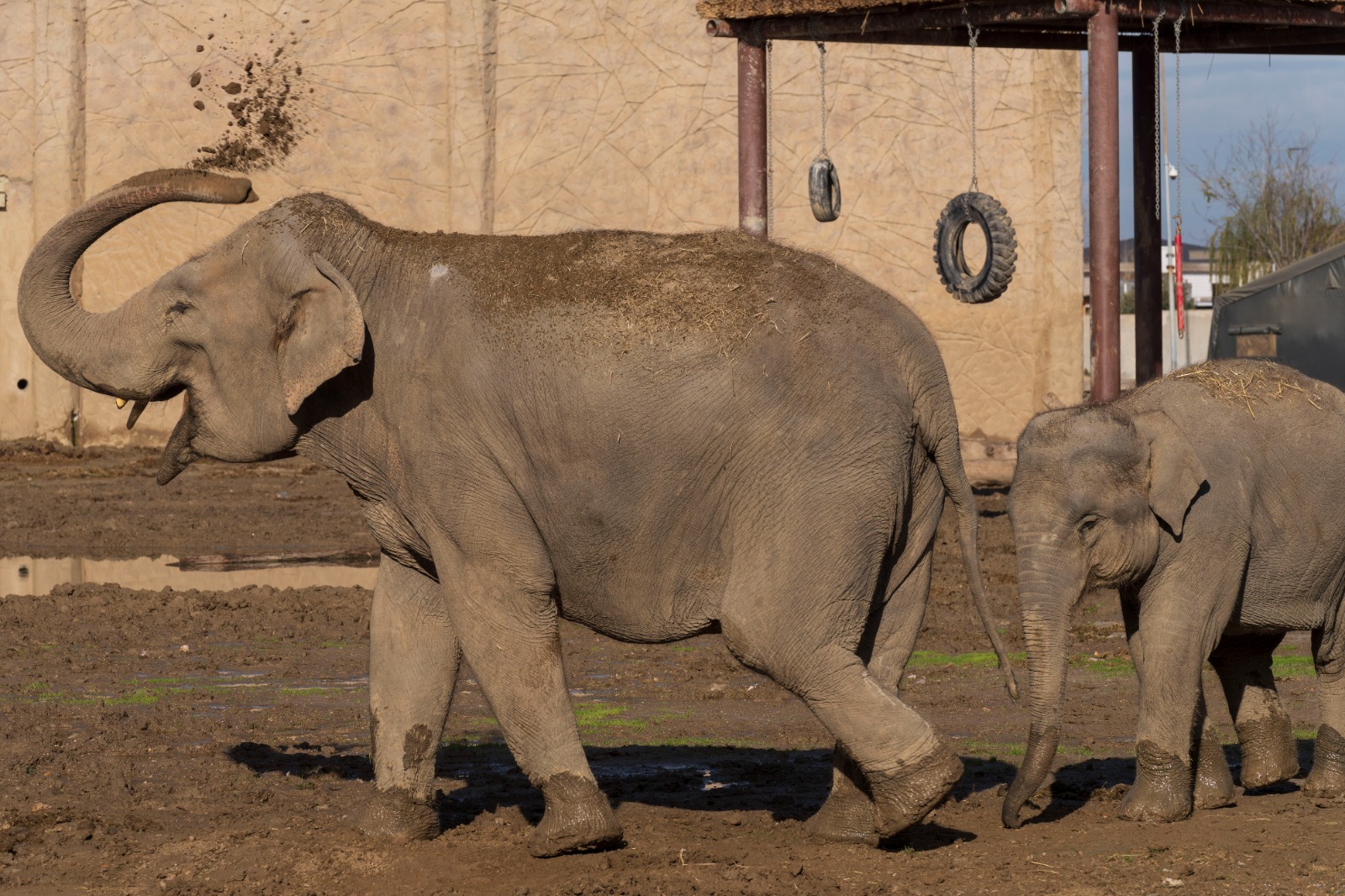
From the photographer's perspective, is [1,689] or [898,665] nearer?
[898,665]

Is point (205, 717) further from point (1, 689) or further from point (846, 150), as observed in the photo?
point (846, 150)

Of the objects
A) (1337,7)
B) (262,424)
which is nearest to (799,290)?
(262,424)

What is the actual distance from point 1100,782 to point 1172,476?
55.8 inches

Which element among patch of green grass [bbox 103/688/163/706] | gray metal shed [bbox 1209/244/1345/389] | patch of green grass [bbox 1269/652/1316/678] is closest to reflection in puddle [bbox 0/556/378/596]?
Answer: patch of green grass [bbox 103/688/163/706]

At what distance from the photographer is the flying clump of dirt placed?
64.7ft

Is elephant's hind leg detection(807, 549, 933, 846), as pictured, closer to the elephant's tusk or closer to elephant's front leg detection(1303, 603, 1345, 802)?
elephant's front leg detection(1303, 603, 1345, 802)

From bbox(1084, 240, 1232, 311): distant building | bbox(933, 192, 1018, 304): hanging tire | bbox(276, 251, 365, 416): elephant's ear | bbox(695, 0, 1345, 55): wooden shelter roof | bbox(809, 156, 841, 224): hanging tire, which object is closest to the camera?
bbox(276, 251, 365, 416): elephant's ear

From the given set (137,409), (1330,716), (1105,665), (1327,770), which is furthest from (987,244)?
(137,409)

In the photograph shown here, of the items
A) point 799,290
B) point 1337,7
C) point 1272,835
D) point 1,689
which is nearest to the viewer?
point 799,290

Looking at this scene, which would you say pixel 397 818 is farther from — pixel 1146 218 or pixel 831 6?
pixel 1146 218

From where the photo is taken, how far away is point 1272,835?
18.9ft

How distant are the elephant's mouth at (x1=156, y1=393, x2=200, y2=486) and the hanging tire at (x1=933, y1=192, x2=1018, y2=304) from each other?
789cm

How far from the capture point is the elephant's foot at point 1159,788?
19.6 feet

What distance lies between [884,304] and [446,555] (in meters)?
1.56
